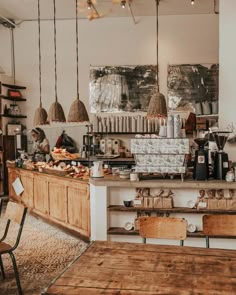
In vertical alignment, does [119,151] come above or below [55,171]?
above

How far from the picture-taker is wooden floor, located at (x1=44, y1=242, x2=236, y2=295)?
219 centimetres

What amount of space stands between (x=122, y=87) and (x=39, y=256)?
589 centimetres

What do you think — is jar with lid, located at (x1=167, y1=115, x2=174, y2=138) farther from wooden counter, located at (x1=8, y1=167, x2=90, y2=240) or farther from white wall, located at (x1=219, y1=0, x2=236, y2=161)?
wooden counter, located at (x1=8, y1=167, x2=90, y2=240)

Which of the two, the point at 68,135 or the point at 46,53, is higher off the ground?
the point at 46,53

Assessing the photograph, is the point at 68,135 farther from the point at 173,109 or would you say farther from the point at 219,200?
the point at 219,200

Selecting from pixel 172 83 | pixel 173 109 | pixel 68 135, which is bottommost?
pixel 68 135

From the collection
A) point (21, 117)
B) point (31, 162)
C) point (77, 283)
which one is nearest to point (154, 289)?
point (77, 283)

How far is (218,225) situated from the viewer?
11.2ft

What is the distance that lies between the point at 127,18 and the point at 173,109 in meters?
2.69

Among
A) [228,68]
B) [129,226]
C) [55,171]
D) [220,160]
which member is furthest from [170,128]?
[55,171]

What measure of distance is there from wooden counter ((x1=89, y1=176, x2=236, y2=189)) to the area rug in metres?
1.20

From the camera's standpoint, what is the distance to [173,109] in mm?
10062

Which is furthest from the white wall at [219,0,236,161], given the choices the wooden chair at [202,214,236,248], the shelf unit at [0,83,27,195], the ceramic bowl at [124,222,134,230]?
the shelf unit at [0,83,27,195]

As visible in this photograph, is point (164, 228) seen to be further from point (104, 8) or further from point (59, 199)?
point (104, 8)
